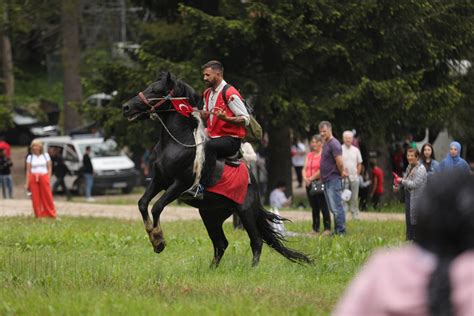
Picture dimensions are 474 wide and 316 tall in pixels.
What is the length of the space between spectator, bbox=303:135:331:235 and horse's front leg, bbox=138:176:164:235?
6790 mm

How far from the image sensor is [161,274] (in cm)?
1191

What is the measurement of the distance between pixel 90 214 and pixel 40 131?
1082 inches

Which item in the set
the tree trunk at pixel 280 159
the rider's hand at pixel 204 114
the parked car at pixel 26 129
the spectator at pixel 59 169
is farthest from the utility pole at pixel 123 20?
the rider's hand at pixel 204 114

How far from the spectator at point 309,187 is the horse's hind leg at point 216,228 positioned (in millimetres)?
6185

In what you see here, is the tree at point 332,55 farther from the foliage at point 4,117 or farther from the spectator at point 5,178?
the spectator at point 5,178

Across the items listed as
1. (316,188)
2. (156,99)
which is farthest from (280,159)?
(156,99)

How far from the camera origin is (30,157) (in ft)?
82.0

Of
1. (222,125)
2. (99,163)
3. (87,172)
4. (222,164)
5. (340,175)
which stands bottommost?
(87,172)

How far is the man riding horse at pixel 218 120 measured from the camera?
13.3 meters

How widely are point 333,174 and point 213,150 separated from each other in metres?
6.67

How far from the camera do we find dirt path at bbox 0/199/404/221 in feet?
83.2

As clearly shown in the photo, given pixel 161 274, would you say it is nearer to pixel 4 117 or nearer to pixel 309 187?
pixel 309 187

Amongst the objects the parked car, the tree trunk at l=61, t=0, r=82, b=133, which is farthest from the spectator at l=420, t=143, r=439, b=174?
the parked car

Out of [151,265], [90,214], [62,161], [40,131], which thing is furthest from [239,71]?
[40,131]
